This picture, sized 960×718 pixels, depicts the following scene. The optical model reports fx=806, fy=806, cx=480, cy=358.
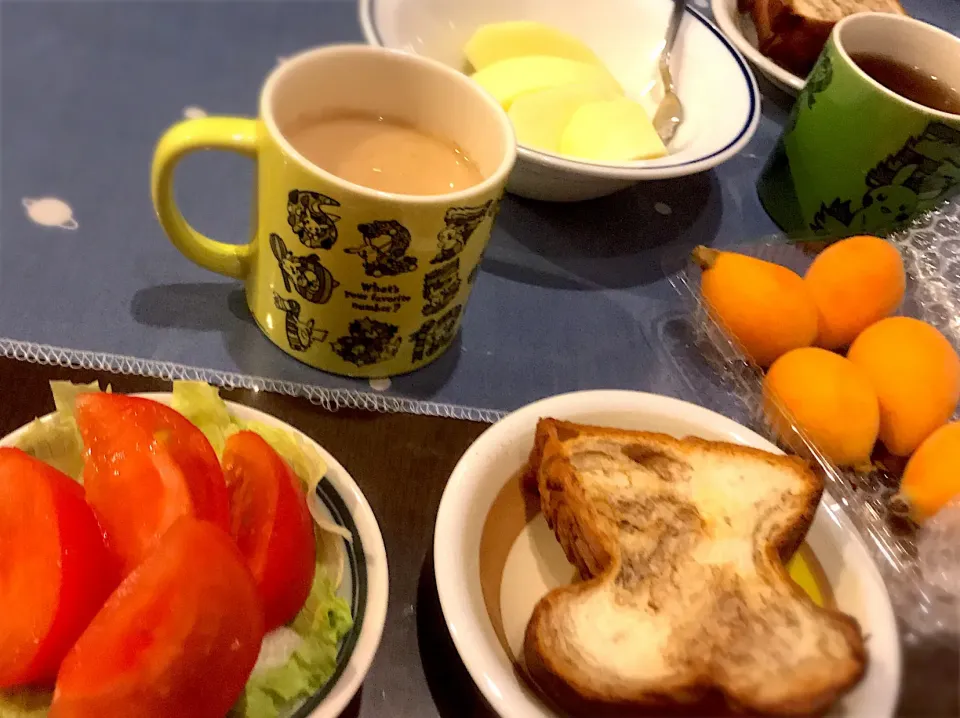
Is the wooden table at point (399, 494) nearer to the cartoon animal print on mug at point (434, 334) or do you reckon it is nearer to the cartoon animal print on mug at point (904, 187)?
the cartoon animal print on mug at point (434, 334)

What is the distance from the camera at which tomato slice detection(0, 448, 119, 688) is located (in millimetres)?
361

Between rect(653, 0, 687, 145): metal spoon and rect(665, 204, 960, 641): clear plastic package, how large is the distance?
6.1 inches

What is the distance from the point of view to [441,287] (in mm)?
576

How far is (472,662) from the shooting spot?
43cm

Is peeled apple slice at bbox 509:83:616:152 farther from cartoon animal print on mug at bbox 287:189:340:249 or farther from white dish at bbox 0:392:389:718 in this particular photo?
white dish at bbox 0:392:389:718

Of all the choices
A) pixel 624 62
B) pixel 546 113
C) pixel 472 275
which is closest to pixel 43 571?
pixel 472 275

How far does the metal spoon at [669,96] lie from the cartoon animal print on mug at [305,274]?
42 centimetres

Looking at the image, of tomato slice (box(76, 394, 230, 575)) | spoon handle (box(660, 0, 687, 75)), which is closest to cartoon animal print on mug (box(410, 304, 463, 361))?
tomato slice (box(76, 394, 230, 575))

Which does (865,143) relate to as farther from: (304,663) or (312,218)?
(304,663)

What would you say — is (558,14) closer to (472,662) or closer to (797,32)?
(797,32)

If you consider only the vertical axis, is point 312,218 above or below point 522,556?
above

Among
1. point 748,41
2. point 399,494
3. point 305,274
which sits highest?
point 748,41

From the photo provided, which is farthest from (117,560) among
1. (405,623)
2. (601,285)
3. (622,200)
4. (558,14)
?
(558,14)

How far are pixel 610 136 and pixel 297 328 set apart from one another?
33cm
